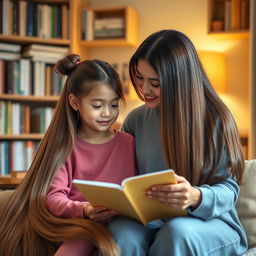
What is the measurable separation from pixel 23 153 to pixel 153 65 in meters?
2.13

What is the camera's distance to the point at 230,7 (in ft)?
9.96

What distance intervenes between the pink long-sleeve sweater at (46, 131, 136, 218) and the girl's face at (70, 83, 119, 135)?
0.07m

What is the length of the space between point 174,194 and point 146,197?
0.22ft

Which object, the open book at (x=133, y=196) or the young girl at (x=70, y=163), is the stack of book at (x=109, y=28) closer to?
the young girl at (x=70, y=163)

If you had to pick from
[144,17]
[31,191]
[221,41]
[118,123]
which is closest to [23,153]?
[118,123]

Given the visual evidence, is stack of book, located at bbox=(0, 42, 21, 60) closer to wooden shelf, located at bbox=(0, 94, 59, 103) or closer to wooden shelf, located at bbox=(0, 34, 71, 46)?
wooden shelf, located at bbox=(0, 34, 71, 46)

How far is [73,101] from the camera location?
152cm

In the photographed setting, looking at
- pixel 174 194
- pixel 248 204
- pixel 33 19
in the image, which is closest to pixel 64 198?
pixel 174 194

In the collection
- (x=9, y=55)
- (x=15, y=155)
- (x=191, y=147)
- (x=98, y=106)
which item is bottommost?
(x=15, y=155)

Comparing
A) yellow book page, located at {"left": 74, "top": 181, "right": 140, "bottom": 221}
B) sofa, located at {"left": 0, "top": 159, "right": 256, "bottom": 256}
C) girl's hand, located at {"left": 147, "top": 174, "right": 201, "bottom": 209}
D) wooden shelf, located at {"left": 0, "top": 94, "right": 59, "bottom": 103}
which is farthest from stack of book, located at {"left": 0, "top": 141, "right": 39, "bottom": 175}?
girl's hand, located at {"left": 147, "top": 174, "right": 201, "bottom": 209}

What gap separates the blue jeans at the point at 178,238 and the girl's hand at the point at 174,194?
0.18ft

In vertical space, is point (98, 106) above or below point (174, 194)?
above

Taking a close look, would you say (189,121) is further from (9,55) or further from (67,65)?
(9,55)

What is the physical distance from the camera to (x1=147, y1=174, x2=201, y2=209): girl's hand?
1.11 metres
